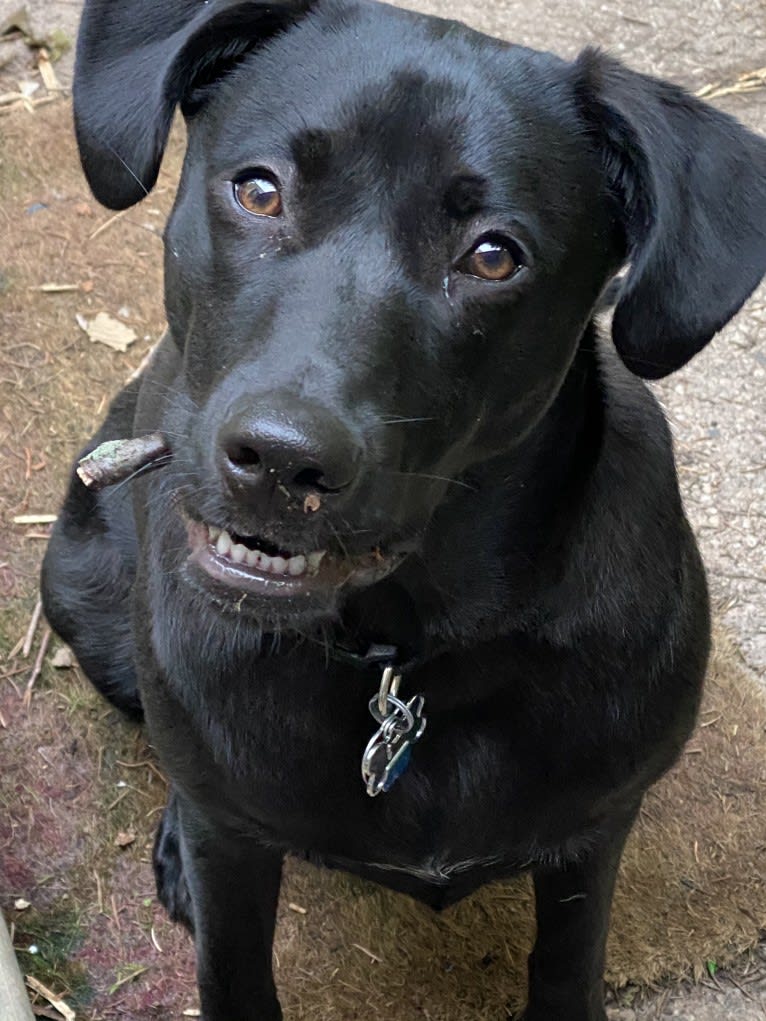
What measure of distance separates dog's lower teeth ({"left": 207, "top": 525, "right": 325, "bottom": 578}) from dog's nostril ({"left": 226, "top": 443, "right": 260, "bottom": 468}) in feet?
0.47

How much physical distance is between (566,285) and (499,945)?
4.42ft

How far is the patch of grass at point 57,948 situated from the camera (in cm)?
241

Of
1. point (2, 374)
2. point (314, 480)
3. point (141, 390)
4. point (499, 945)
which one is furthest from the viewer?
point (2, 374)

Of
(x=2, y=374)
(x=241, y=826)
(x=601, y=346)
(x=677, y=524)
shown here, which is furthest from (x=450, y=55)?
(x=2, y=374)

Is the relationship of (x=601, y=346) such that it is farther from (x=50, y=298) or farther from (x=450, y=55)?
(x=50, y=298)

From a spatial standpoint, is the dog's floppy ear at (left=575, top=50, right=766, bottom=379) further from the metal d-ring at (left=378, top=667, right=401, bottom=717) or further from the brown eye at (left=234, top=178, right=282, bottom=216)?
the metal d-ring at (left=378, top=667, right=401, bottom=717)

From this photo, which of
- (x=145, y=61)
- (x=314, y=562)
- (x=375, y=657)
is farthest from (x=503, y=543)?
(x=145, y=61)

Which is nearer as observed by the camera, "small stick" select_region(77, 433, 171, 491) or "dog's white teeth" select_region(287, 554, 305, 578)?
"dog's white teeth" select_region(287, 554, 305, 578)

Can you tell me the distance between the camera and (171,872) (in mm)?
2492

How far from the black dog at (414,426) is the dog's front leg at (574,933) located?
2cm

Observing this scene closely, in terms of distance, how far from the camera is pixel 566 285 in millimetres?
1586

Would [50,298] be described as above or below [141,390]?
below

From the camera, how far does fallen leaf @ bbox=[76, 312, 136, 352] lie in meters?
3.38

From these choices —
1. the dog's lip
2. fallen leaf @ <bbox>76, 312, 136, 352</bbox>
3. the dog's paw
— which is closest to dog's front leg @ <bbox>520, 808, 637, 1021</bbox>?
the dog's paw
